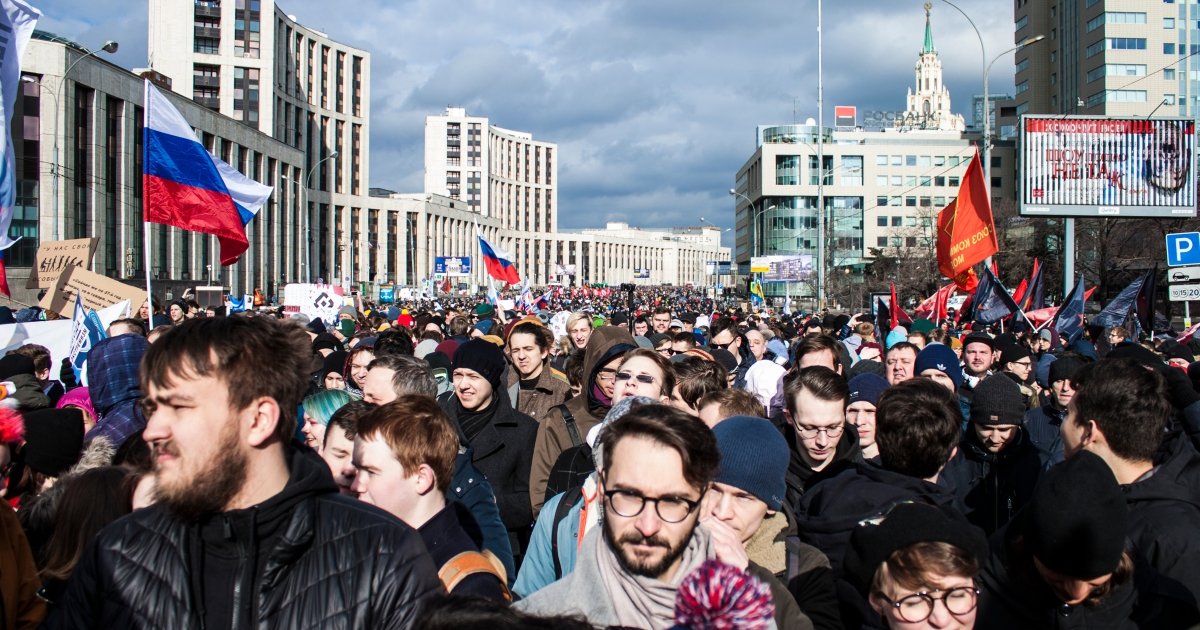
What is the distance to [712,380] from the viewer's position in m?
5.79

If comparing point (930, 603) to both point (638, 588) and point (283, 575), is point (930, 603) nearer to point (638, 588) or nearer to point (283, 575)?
point (638, 588)

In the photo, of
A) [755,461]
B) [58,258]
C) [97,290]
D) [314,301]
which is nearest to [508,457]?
[755,461]

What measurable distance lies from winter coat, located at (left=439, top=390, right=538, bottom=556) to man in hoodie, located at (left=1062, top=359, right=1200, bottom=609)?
2550 mm

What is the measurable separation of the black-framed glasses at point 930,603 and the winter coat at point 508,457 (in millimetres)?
2552

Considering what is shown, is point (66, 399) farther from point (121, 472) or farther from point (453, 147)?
point (453, 147)

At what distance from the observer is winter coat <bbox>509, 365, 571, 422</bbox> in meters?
7.07

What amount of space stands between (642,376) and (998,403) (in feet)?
6.24

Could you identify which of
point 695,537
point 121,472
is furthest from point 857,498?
point 121,472

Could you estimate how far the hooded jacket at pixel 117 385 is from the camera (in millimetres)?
5379

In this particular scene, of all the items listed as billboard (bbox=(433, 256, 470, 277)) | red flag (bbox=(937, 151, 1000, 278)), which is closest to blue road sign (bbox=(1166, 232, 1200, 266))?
red flag (bbox=(937, 151, 1000, 278))

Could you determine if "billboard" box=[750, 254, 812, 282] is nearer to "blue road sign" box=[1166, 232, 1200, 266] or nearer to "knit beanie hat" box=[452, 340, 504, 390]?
"blue road sign" box=[1166, 232, 1200, 266]

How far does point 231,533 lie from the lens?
233 cm

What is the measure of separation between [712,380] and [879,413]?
5.51 feet

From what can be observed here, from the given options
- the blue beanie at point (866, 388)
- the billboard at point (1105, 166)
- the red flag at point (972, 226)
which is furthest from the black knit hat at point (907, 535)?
the billboard at point (1105, 166)
